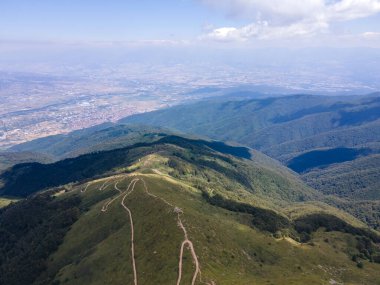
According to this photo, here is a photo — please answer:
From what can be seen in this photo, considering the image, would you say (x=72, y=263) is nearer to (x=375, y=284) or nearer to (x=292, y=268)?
(x=292, y=268)

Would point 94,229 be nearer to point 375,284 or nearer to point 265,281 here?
point 265,281

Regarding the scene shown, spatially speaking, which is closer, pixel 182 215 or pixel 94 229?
pixel 182 215

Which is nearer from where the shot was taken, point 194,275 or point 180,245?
point 194,275

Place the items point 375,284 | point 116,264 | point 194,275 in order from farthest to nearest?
point 375,284 → point 116,264 → point 194,275

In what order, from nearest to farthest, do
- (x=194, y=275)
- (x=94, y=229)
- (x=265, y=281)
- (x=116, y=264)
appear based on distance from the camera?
(x=194, y=275), (x=265, y=281), (x=116, y=264), (x=94, y=229)

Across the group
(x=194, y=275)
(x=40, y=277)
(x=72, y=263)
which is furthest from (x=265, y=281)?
(x=40, y=277)

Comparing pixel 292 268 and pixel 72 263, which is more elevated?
pixel 292 268

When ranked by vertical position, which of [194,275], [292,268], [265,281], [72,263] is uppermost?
[194,275]

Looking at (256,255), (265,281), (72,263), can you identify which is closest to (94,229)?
(72,263)

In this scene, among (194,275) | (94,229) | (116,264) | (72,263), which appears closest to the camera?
(194,275)
